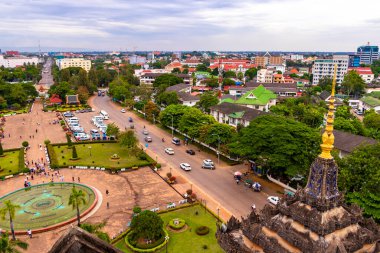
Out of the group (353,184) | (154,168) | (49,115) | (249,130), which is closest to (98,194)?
(154,168)

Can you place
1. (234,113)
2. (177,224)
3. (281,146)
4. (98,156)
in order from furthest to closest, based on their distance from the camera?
(234,113)
(98,156)
(281,146)
(177,224)

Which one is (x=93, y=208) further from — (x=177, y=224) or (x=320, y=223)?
(x=320, y=223)

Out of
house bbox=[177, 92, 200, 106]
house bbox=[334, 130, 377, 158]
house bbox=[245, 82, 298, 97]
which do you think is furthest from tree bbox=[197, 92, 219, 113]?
house bbox=[334, 130, 377, 158]

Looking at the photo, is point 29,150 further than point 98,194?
Yes

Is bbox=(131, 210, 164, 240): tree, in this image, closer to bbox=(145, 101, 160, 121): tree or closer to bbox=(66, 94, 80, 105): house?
bbox=(145, 101, 160, 121): tree

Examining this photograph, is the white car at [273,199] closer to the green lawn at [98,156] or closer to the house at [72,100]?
the green lawn at [98,156]

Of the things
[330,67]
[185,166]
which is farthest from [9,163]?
[330,67]

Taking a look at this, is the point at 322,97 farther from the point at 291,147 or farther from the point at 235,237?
the point at 235,237
